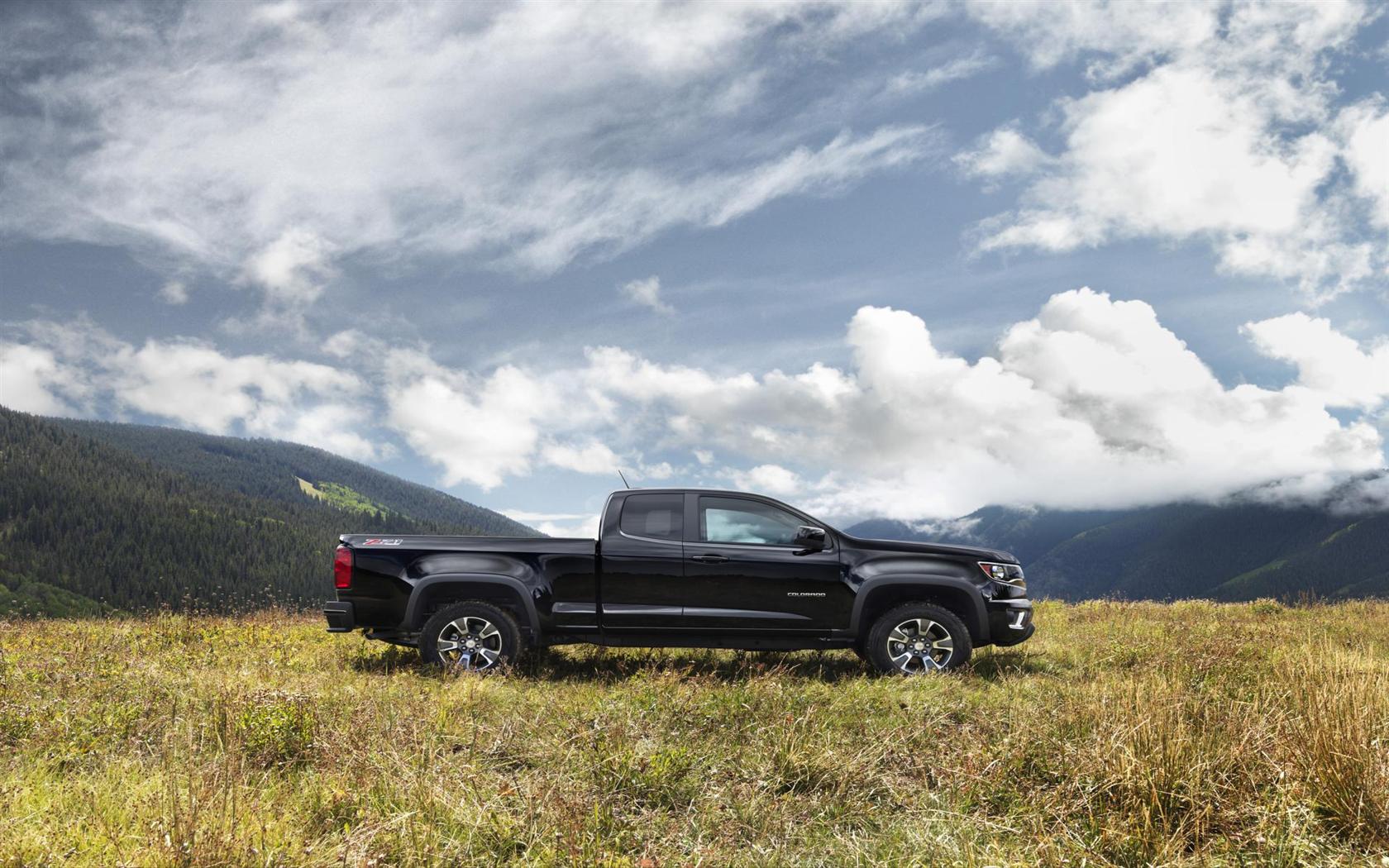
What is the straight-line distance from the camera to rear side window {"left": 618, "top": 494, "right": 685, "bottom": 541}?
333 inches

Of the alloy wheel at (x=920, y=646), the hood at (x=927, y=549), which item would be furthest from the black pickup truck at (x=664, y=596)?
the hood at (x=927, y=549)

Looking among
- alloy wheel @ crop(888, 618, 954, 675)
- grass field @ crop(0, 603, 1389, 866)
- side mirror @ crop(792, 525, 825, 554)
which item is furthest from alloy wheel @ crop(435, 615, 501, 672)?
alloy wheel @ crop(888, 618, 954, 675)

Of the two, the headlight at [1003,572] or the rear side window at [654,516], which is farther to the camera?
the headlight at [1003,572]

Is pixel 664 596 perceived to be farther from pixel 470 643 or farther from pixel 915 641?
pixel 915 641

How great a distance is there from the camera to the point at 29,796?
4258 mm

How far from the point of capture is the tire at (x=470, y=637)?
8.19m

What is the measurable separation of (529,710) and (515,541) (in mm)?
2550

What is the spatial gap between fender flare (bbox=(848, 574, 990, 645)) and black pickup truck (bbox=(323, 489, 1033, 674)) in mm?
13

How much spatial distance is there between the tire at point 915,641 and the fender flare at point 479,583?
136 inches

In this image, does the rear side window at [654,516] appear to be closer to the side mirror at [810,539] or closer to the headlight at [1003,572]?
the side mirror at [810,539]

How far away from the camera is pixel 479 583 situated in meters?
8.32

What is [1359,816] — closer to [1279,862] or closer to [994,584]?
[1279,862]

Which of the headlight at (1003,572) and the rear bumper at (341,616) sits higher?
the headlight at (1003,572)

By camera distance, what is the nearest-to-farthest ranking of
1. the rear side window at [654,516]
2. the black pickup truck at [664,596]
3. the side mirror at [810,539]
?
the side mirror at [810,539]
the black pickup truck at [664,596]
the rear side window at [654,516]
